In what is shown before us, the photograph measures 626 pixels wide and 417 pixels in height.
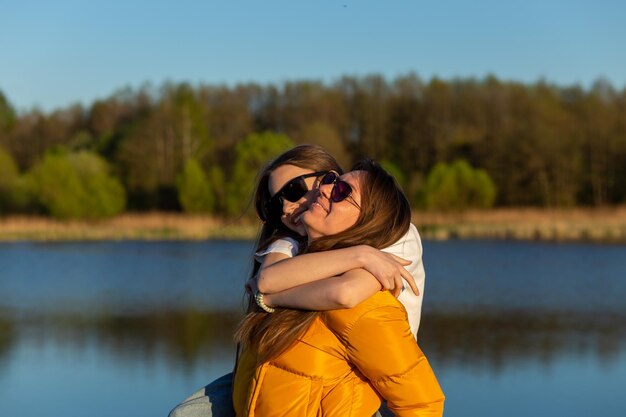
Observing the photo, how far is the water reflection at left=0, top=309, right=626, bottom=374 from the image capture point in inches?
254

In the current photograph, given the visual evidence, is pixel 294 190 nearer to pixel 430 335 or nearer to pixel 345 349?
pixel 345 349

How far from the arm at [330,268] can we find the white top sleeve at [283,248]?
0.52 feet

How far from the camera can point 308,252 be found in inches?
86.0

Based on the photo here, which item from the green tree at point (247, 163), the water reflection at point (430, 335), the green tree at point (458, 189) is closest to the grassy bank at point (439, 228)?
the green tree at point (458, 189)

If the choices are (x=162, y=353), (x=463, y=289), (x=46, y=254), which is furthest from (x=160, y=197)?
(x=162, y=353)

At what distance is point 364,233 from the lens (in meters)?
2.14

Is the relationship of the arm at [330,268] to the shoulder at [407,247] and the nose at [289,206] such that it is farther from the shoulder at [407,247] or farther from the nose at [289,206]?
the nose at [289,206]

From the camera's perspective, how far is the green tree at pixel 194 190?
32.7 m

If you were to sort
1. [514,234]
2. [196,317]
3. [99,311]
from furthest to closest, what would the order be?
[514,234] < [99,311] < [196,317]

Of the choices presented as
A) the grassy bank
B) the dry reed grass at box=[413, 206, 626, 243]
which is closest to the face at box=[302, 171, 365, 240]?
the dry reed grass at box=[413, 206, 626, 243]

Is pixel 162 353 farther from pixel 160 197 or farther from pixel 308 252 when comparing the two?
pixel 160 197

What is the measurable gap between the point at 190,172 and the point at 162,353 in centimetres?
2677

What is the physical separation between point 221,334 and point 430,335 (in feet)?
5.56

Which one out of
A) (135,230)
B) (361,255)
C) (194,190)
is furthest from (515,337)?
(194,190)
